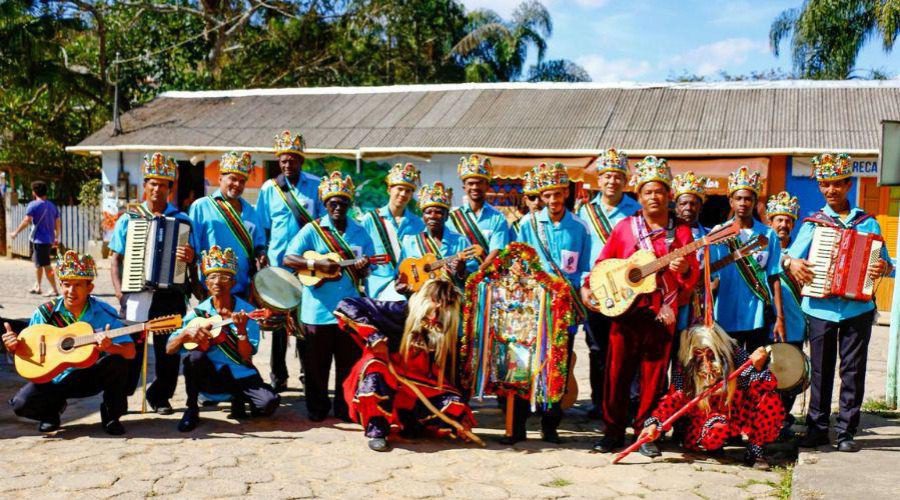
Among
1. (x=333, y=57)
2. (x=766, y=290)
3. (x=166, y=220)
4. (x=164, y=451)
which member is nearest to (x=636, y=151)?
(x=766, y=290)

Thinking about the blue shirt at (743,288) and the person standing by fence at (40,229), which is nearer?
the blue shirt at (743,288)

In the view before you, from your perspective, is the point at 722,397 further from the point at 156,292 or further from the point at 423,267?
the point at 156,292

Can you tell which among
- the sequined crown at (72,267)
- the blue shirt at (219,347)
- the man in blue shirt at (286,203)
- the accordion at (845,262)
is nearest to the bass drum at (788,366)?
the accordion at (845,262)

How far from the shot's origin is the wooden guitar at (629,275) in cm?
561

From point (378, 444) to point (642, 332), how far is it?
1.96 m

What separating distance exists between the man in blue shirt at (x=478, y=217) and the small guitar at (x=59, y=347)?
8.00ft

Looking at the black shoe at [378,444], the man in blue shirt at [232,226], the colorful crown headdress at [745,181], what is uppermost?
the colorful crown headdress at [745,181]

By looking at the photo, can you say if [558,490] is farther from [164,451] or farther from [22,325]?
[22,325]

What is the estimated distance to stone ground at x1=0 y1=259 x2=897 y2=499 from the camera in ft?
16.8

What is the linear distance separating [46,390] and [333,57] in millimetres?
21063

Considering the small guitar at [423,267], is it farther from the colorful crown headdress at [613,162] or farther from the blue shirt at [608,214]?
the colorful crown headdress at [613,162]

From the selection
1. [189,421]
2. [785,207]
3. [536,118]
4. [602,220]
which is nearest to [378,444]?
[189,421]

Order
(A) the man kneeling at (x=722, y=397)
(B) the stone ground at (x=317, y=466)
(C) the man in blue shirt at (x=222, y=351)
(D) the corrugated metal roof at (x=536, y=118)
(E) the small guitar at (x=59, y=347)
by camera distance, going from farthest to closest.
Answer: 1. (D) the corrugated metal roof at (x=536, y=118)
2. (C) the man in blue shirt at (x=222, y=351)
3. (E) the small guitar at (x=59, y=347)
4. (A) the man kneeling at (x=722, y=397)
5. (B) the stone ground at (x=317, y=466)

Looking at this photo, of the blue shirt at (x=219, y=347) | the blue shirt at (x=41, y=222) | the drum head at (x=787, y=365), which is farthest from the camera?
the blue shirt at (x=41, y=222)
